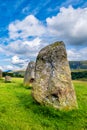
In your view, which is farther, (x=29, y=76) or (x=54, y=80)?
(x=29, y=76)

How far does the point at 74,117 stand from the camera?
14625 mm

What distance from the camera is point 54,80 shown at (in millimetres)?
16297

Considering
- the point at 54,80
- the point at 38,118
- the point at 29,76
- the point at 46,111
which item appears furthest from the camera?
the point at 29,76

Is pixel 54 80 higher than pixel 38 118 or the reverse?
higher

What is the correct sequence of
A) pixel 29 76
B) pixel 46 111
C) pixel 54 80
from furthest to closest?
1. pixel 29 76
2. pixel 54 80
3. pixel 46 111

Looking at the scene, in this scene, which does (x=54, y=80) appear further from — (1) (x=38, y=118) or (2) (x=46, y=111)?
(1) (x=38, y=118)

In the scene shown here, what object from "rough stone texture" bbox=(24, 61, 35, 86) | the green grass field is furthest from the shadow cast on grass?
"rough stone texture" bbox=(24, 61, 35, 86)

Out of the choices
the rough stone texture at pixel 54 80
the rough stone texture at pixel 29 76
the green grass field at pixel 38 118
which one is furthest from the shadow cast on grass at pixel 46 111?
the rough stone texture at pixel 29 76

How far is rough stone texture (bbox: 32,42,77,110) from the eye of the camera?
15.9 m

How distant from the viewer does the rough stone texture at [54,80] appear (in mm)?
15872

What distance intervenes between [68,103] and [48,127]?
3.20 m

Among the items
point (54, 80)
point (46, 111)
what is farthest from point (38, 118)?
point (54, 80)

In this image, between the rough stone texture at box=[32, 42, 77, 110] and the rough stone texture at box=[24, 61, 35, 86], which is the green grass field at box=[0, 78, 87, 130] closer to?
the rough stone texture at box=[32, 42, 77, 110]

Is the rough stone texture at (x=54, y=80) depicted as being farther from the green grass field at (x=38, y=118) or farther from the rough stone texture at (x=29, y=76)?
the rough stone texture at (x=29, y=76)
